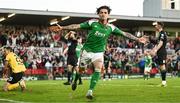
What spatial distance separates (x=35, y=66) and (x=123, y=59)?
7.66 metres

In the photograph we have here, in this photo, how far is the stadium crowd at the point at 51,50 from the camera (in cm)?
3500

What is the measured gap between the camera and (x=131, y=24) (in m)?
47.9

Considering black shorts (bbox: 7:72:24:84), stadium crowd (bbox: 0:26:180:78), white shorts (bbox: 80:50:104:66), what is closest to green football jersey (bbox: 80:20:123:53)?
→ white shorts (bbox: 80:50:104:66)

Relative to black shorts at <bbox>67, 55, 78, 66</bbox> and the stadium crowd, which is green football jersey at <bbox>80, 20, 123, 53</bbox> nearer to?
black shorts at <bbox>67, 55, 78, 66</bbox>

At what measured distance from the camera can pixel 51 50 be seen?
3678 cm

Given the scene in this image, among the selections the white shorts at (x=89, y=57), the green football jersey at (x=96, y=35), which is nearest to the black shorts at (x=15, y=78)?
the white shorts at (x=89, y=57)

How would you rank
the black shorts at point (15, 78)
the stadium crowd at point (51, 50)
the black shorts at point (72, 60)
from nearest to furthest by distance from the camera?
the black shorts at point (15, 78) → the black shorts at point (72, 60) → the stadium crowd at point (51, 50)

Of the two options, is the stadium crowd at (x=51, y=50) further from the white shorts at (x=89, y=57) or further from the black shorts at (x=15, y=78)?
the white shorts at (x=89, y=57)

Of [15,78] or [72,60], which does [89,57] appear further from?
[72,60]

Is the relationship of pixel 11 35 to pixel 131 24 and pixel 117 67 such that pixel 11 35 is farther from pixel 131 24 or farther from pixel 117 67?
pixel 131 24

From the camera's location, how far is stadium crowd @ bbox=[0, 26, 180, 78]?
3500cm

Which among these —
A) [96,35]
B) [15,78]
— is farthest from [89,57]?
[15,78]

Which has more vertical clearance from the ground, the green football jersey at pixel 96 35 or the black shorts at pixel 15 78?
the green football jersey at pixel 96 35

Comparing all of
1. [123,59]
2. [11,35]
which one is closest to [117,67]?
[123,59]
